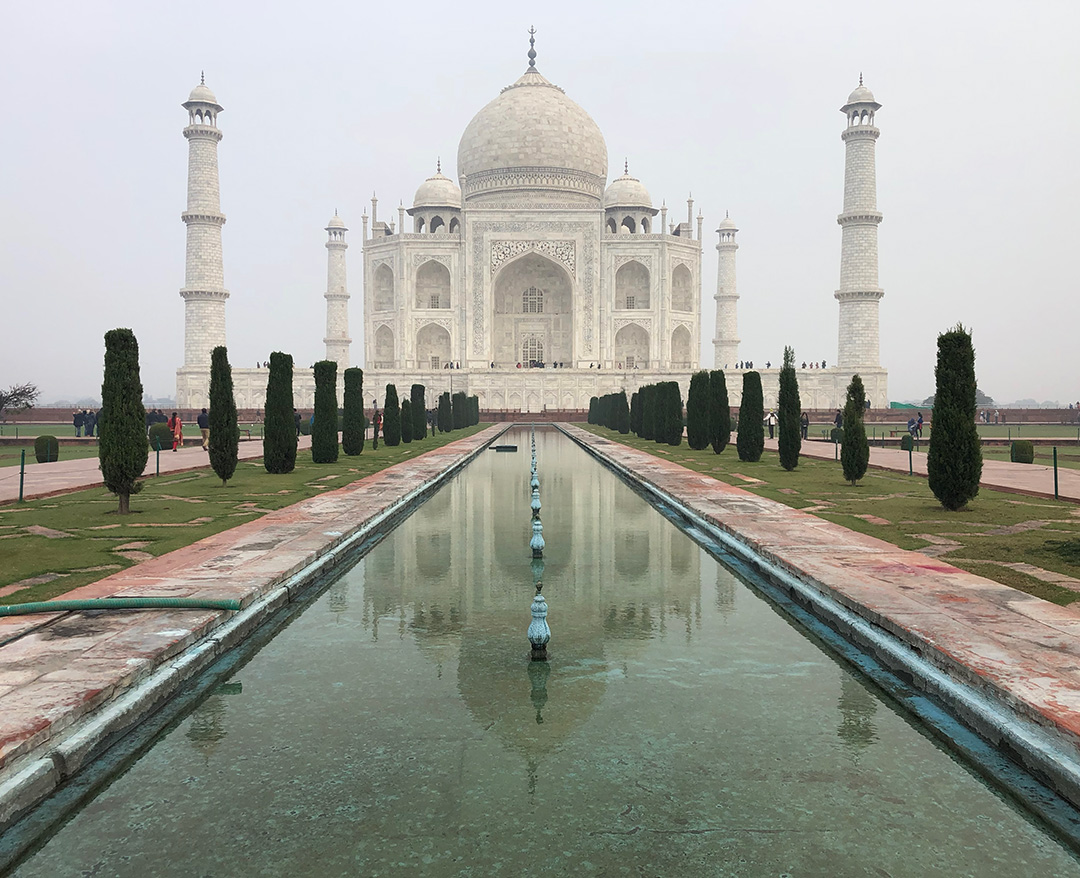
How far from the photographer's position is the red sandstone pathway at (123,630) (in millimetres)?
2982

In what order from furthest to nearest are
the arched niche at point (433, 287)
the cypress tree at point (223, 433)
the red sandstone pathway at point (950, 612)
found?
the arched niche at point (433, 287) < the cypress tree at point (223, 433) < the red sandstone pathway at point (950, 612)

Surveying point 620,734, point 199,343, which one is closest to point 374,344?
point 199,343

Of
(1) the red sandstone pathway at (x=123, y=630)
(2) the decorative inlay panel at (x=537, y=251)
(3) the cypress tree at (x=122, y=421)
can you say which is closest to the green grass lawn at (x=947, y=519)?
(1) the red sandstone pathway at (x=123, y=630)

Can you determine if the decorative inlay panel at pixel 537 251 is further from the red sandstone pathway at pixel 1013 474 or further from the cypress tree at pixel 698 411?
the red sandstone pathway at pixel 1013 474

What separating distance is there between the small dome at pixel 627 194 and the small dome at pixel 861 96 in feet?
45.3

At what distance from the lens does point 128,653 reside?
373 centimetres

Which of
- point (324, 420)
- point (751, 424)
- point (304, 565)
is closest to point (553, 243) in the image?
point (751, 424)

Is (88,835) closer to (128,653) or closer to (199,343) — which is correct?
(128,653)

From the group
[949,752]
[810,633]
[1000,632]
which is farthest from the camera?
[810,633]

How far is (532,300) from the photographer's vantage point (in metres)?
50.9

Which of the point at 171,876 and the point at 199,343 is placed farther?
the point at 199,343

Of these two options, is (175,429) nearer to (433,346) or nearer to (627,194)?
(433,346)

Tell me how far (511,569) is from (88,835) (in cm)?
389

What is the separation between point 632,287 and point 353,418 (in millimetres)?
34545
